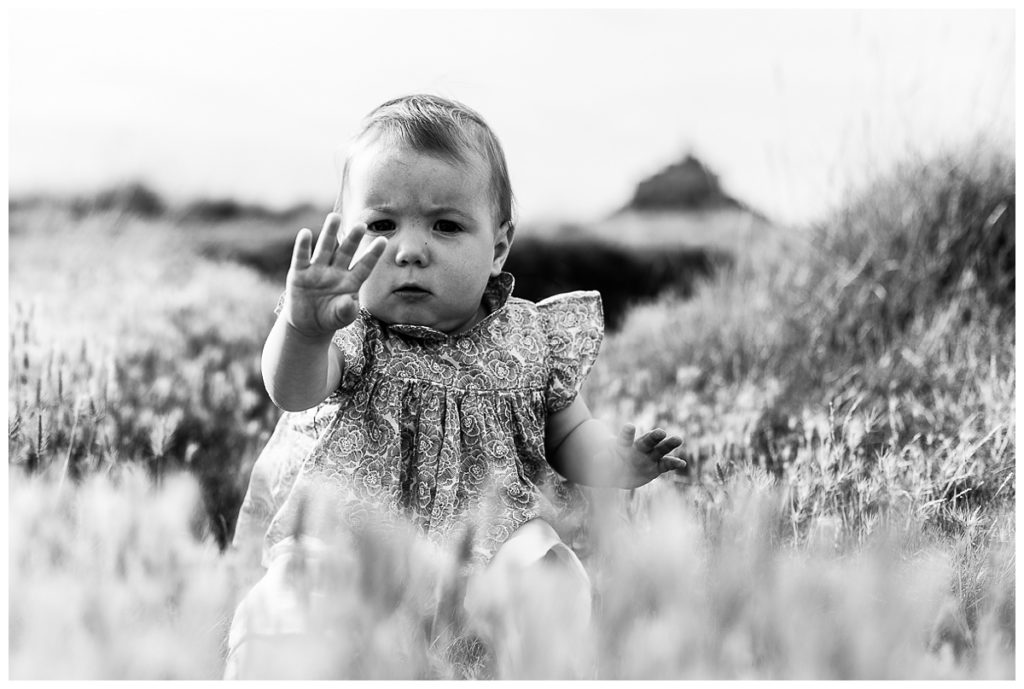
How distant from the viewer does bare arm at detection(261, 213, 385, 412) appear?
1750mm

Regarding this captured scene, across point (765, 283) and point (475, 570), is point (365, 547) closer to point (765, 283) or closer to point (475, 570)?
point (475, 570)

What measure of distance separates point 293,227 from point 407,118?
370 cm

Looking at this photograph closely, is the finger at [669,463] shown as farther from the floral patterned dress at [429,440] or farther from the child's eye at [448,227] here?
the child's eye at [448,227]

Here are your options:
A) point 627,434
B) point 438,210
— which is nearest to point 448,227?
point 438,210

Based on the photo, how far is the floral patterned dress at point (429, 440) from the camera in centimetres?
212

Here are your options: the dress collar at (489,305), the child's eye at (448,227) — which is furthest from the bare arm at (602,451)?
the child's eye at (448,227)

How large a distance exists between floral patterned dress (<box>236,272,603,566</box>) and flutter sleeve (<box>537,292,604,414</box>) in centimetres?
2

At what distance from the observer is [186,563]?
121 centimetres

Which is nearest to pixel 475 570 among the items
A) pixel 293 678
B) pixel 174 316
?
pixel 293 678

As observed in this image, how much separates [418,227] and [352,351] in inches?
11.1

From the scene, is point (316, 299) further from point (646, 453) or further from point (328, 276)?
point (646, 453)

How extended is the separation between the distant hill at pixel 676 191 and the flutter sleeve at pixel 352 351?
3.82m

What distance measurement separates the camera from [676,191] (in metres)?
6.54

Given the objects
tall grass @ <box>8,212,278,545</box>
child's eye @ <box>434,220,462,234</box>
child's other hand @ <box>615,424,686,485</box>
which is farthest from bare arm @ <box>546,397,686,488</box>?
tall grass @ <box>8,212,278,545</box>
